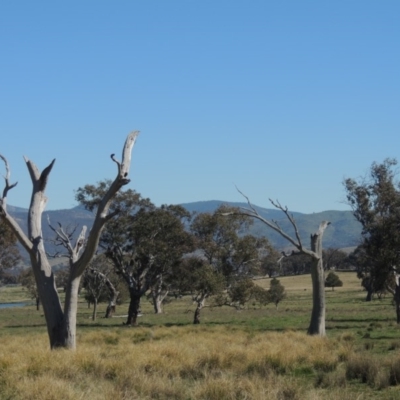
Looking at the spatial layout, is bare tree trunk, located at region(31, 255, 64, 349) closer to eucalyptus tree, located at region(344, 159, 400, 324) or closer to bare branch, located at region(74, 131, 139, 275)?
bare branch, located at region(74, 131, 139, 275)

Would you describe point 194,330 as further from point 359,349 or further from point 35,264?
point 35,264

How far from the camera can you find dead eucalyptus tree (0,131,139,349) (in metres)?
16.2

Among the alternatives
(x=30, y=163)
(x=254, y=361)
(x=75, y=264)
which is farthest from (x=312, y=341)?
(x=30, y=163)

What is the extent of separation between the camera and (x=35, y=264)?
17125 millimetres

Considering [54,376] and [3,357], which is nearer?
[54,376]

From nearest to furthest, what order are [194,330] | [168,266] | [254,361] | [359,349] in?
[254,361] → [359,349] → [194,330] → [168,266]

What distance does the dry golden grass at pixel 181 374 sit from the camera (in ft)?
33.3

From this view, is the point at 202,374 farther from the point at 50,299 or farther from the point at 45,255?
the point at 45,255

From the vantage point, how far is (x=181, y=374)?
13.3m

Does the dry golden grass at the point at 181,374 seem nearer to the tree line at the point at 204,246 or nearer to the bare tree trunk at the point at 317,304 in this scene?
the bare tree trunk at the point at 317,304

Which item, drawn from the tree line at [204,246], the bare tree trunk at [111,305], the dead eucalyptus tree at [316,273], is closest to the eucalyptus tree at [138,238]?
the tree line at [204,246]

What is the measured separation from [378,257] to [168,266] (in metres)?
14.8

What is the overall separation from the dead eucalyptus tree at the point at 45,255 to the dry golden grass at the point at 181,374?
1569 millimetres

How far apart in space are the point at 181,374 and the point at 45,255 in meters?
5.56
